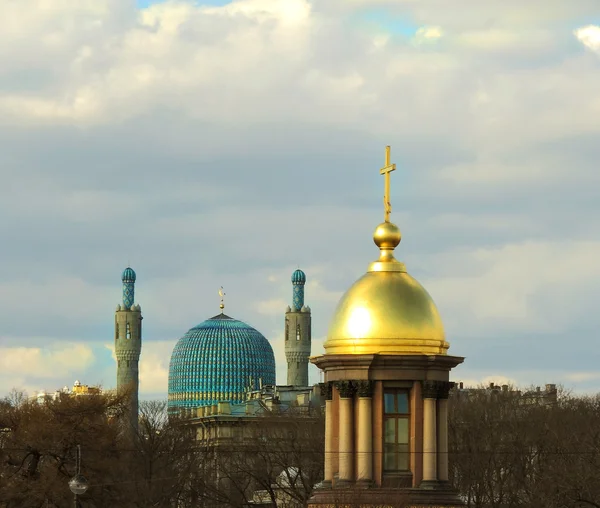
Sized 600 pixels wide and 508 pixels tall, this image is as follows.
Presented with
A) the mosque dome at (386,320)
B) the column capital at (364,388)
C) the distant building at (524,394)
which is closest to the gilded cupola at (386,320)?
the mosque dome at (386,320)

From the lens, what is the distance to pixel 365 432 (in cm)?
6312

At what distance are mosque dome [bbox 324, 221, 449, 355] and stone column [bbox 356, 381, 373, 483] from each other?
1094 mm

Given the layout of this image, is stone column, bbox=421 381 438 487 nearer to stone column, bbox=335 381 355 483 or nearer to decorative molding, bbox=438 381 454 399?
decorative molding, bbox=438 381 454 399

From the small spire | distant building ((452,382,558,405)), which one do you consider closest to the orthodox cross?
the small spire

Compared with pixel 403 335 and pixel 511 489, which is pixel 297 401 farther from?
pixel 403 335

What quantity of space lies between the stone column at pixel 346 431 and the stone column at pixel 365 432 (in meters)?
0.23

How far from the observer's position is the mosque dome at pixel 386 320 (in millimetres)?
63406

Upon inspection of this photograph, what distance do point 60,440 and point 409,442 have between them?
45809 mm

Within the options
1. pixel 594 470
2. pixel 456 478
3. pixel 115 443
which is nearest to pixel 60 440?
pixel 115 443

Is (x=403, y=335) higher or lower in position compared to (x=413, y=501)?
higher

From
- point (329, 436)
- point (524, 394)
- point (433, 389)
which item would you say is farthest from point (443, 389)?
point (524, 394)

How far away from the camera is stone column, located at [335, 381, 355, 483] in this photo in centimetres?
6316

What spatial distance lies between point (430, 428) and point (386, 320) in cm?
334

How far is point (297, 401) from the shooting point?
193 m
